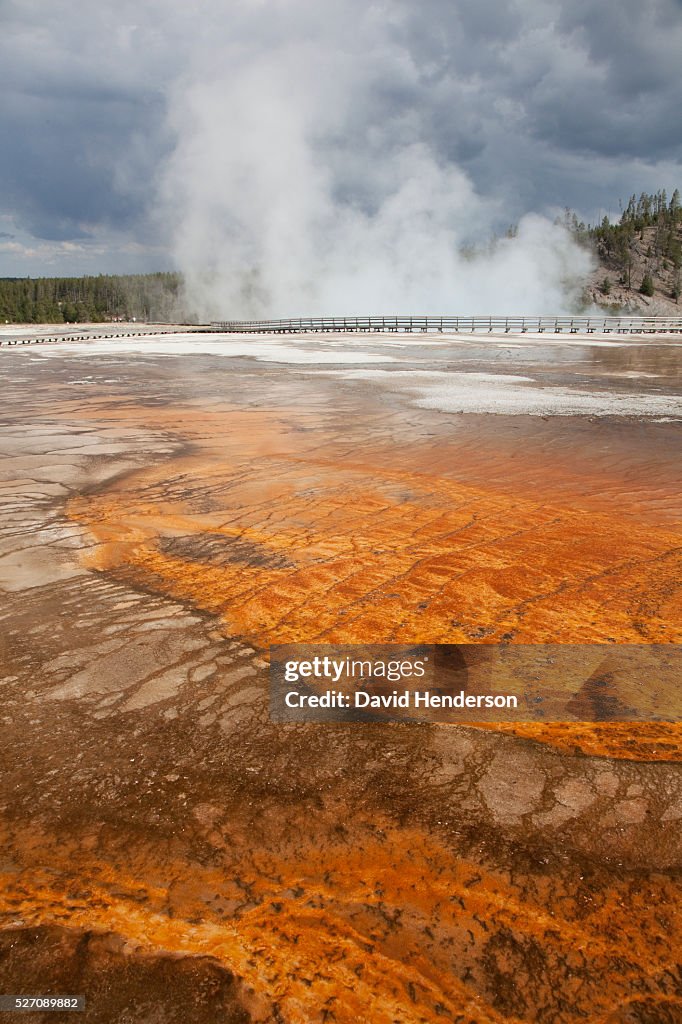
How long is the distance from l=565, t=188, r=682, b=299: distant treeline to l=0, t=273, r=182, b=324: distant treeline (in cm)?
6401

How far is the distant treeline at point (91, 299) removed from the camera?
91625 mm

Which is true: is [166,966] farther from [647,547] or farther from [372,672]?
[647,547]

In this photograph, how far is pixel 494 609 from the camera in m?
3.65

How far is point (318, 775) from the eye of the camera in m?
2.42

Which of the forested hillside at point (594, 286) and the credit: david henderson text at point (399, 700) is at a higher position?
the forested hillside at point (594, 286)

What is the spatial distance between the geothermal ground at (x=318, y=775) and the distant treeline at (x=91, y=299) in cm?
9265

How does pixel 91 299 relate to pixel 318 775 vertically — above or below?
above

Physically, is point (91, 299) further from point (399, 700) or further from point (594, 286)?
A: point (399, 700)

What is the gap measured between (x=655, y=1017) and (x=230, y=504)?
179 inches

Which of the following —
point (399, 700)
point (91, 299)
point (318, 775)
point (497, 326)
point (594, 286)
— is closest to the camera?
point (318, 775)

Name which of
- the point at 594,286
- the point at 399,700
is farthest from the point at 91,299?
the point at 399,700

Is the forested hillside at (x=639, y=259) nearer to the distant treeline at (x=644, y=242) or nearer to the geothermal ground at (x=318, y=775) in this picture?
the distant treeline at (x=644, y=242)

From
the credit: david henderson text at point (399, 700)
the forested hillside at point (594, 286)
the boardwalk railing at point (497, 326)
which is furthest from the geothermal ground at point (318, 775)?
the forested hillside at point (594, 286)

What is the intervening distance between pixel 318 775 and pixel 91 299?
11699 centimetres
